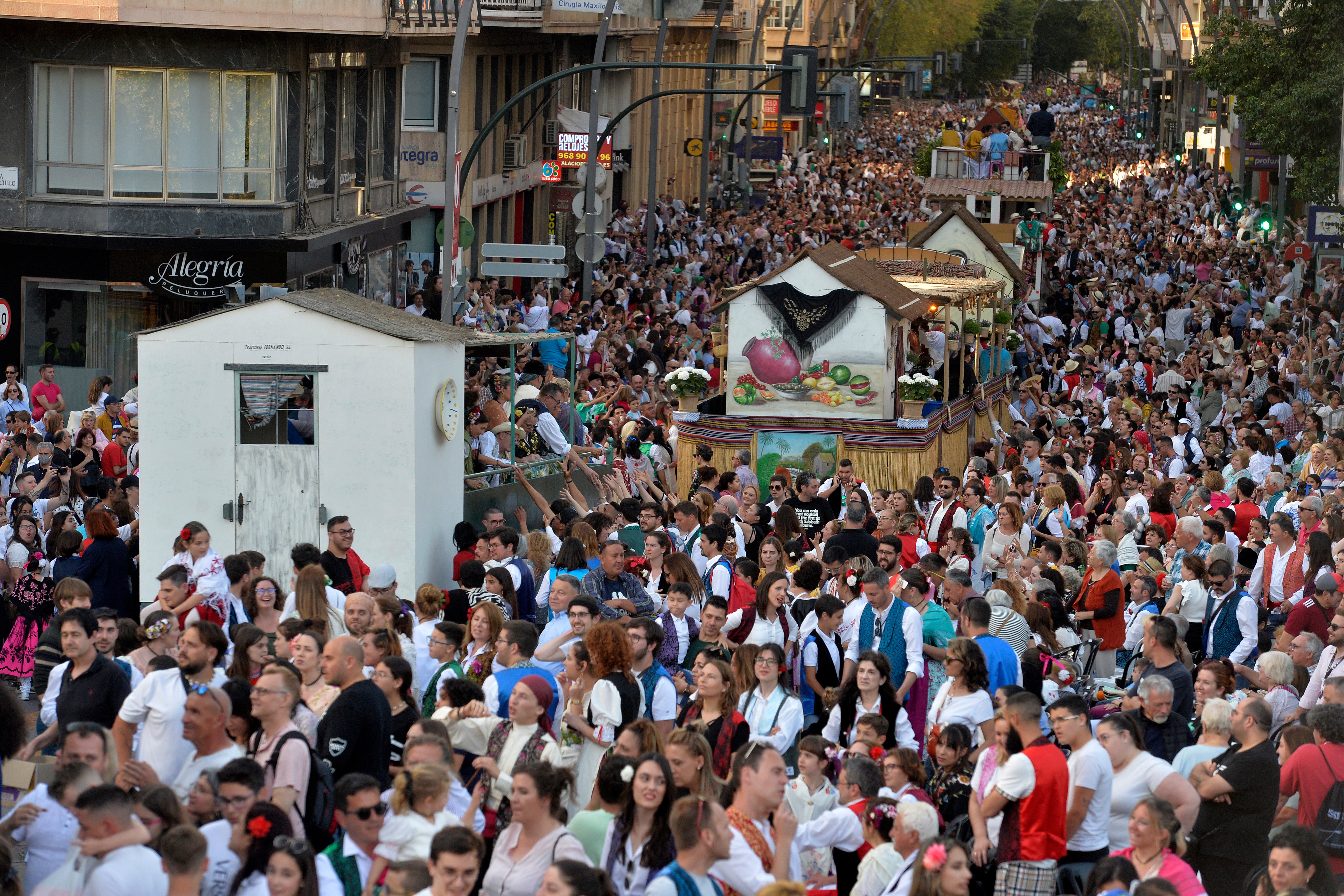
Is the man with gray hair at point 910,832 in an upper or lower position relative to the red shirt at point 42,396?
lower

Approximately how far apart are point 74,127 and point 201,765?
19721mm

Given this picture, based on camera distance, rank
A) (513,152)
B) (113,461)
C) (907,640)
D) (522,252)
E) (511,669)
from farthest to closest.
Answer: (513,152) → (522,252) → (113,461) → (907,640) → (511,669)

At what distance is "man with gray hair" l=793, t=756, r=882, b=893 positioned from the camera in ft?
24.5

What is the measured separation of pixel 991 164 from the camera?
39094 mm

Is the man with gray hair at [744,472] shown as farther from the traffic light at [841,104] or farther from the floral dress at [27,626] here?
the traffic light at [841,104]

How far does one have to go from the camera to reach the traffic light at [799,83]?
2769 cm

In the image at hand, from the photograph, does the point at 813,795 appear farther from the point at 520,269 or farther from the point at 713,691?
the point at 520,269

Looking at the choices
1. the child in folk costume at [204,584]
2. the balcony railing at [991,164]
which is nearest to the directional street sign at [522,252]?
the child in folk costume at [204,584]

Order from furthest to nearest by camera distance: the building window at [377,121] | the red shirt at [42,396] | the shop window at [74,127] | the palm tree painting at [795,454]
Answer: the building window at [377,121] < the shop window at [74,127] < the palm tree painting at [795,454] < the red shirt at [42,396]

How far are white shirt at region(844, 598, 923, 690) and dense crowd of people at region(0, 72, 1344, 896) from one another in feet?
0.06

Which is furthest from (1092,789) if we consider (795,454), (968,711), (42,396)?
(42,396)

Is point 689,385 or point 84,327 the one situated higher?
point 84,327

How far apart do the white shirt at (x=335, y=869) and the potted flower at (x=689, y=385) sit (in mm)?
13884

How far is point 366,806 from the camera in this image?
6949 millimetres
